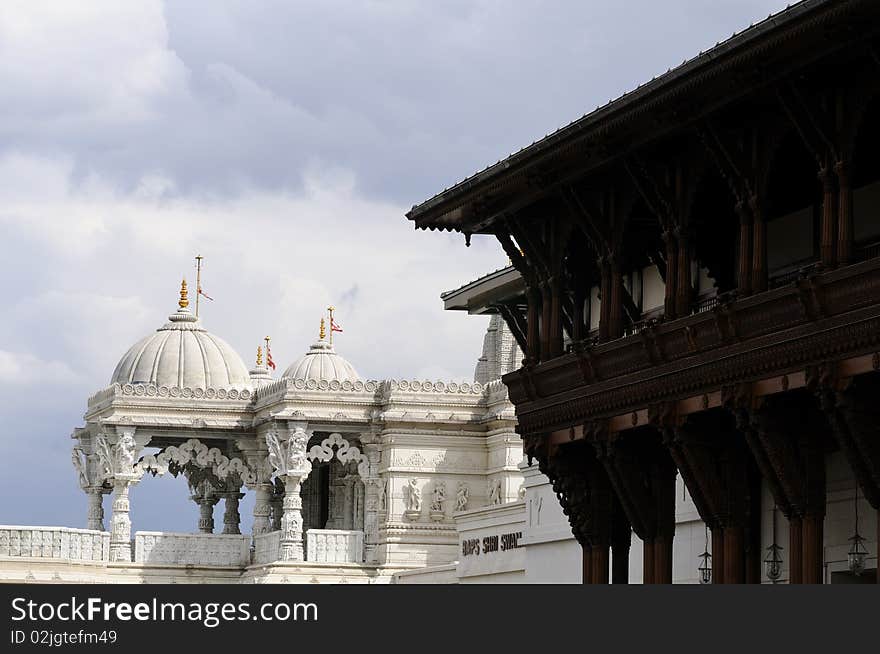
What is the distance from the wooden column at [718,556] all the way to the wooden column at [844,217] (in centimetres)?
533

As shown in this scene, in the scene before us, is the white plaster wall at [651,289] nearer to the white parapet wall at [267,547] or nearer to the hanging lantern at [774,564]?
the hanging lantern at [774,564]

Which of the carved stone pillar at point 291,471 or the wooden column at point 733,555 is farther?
the carved stone pillar at point 291,471

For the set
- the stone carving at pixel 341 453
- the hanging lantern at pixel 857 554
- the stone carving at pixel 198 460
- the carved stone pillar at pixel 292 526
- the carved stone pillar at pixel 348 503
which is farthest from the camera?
the carved stone pillar at pixel 348 503

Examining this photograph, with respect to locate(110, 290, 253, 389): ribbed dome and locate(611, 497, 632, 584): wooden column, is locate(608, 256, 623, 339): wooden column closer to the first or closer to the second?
locate(611, 497, 632, 584): wooden column

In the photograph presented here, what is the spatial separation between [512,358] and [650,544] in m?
31.5

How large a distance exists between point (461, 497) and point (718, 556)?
2780cm

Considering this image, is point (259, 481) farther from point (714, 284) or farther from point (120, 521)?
point (714, 284)

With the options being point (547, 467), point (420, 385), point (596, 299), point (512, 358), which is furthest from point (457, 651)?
point (512, 358)

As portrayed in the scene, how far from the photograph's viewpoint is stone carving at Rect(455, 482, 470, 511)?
183 ft

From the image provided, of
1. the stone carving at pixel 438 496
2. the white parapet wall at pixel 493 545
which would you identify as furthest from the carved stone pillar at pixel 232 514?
the white parapet wall at pixel 493 545

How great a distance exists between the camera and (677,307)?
91.9ft

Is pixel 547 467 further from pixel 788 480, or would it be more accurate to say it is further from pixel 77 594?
pixel 77 594

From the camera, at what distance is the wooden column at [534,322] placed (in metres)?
33.1

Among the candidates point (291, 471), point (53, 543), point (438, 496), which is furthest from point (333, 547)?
point (53, 543)
